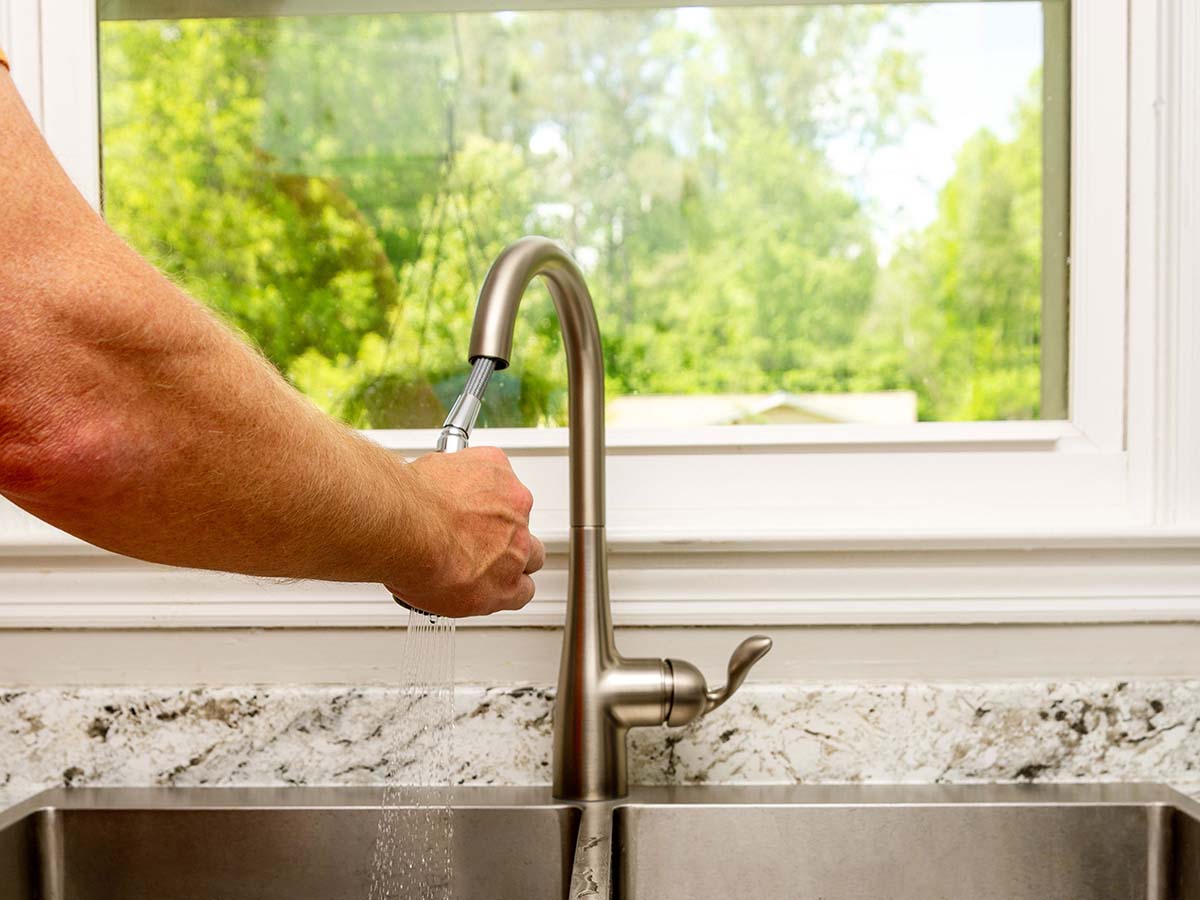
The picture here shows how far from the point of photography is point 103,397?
0.41 meters

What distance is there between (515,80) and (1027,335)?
0.56 metres

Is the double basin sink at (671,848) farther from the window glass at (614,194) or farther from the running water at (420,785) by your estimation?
the window glass at (614,194)

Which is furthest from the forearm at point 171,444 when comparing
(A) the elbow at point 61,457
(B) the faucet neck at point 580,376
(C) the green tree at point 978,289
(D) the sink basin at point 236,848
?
(C) the green tree at point 978,289

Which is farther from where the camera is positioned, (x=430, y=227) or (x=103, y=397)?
(x=430, y=227)

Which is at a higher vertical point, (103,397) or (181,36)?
(181,36)

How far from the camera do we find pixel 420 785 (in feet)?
2.95

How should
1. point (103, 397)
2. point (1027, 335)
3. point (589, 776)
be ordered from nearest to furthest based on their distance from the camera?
point (103, 397)
point (589, 776)
point (1027, 335)

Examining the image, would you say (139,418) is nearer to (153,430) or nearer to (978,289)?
(153,430)

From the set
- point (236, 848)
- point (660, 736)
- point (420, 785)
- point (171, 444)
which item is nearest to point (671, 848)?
point (660, 736)

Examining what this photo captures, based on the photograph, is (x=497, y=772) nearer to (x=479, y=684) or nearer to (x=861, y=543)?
(x=479, y=684)

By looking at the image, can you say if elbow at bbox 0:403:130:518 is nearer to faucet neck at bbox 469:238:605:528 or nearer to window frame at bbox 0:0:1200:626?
faucet neck at bbox 469:238:605:528

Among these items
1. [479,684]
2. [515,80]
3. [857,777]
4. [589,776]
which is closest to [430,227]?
[515,80]

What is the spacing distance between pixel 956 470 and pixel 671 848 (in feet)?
1.36

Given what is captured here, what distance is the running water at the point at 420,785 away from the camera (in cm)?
85
